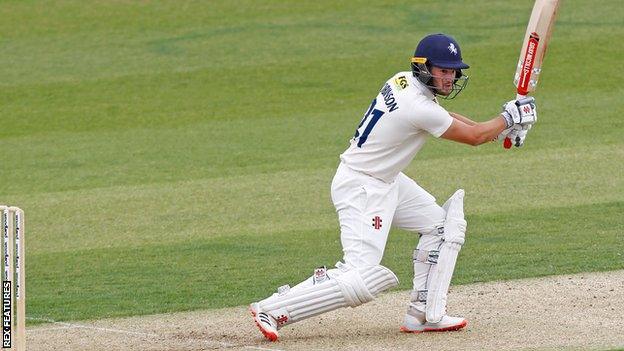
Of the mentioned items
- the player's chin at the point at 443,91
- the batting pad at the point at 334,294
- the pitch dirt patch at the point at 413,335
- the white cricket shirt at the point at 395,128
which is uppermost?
the player's chin at the point at 443,91

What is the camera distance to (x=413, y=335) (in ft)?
25.2

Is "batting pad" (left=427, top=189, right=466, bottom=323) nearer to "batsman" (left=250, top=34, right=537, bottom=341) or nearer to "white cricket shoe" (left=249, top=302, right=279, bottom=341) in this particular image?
"batsman" (left=250, top=34, right=537, bottom=341)

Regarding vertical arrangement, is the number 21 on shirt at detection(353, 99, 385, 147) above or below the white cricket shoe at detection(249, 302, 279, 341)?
above

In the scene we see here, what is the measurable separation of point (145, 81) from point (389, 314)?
9.63 metres

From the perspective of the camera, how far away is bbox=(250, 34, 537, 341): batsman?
293 inches

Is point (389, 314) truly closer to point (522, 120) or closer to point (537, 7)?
point (522, 120)

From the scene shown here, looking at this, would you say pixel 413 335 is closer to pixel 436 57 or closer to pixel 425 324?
pixel 425 324

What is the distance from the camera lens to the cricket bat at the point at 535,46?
800 centimetres

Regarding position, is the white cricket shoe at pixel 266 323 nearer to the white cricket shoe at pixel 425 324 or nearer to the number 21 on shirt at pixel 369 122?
the white cricket shoe at pixel 425 324

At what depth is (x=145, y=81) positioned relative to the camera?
17203mm

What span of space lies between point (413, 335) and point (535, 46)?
2060 mm

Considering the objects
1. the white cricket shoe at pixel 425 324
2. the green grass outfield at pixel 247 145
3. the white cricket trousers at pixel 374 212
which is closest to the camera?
the white cricket trousers at pixel 374 212

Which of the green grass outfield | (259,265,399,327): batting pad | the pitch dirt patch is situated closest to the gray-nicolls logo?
(259,265,399,327): batting pad

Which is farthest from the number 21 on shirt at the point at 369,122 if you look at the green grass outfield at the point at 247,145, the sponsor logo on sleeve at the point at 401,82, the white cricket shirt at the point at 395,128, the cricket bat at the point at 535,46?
the green grass outfield at the point at 247,145
